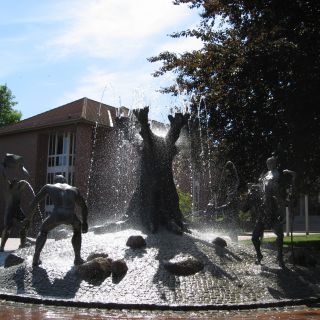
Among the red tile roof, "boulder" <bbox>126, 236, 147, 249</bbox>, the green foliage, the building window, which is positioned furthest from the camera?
the building window

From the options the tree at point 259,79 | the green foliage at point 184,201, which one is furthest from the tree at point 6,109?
the tree at point 259,79

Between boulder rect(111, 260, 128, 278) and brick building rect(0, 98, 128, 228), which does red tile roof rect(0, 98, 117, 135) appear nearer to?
brick building rect(0, 98, 128, 228)

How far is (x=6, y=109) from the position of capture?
2248 inches

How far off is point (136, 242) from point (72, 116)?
29.4 meters

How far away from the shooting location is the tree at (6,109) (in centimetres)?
5672

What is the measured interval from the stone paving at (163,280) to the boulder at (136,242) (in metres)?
0.12

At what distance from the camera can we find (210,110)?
1902 centimetres

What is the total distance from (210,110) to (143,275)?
34.3 feet

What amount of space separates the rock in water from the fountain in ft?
0.06

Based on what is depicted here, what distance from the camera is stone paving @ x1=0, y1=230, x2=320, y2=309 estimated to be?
8.59 m

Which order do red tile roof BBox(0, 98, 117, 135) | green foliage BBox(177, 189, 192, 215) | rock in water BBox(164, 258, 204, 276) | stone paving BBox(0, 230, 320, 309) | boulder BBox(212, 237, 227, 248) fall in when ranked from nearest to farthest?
1. stone paving BBox(0, 230, 320, 309)
2. rock in water BBox(164, 258, 204, 276)
3. boulder BBox(212, 237, 227, 248)
4. green foliage BBox(177, 189, 192, 215)
5. red tile roof BBox(0, 98, 117, 135)

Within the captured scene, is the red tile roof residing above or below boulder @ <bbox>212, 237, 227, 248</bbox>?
above

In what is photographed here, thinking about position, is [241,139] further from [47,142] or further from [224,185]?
[47,142]

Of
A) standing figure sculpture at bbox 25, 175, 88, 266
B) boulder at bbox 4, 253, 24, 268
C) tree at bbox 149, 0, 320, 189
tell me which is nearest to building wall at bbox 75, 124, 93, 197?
tree at bbox 149, 0, 320, 189
